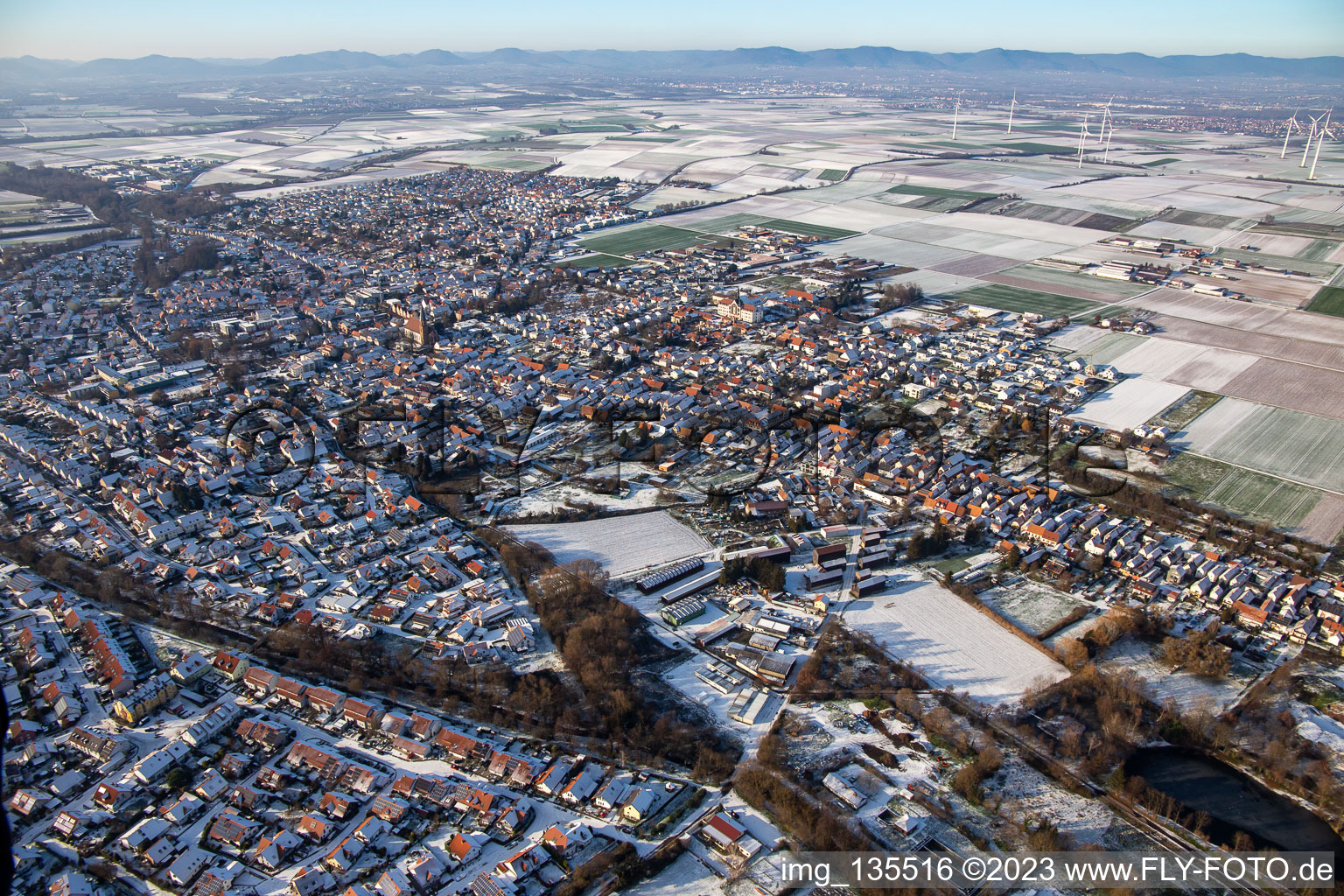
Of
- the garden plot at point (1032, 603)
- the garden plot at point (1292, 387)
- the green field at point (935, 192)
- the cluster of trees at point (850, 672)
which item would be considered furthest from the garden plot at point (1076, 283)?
the cluster of trees at point (850, 672)

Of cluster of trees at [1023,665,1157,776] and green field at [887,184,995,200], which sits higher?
green field at [887,184,995,200]

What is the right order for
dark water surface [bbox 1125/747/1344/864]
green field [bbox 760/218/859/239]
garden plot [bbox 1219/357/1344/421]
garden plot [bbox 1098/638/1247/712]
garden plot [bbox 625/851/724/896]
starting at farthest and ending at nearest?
1. green field [bbox 760/218/859/239]
2. garden plot [bbox 1219/357/1344/421]
3. garden plot [bbox 1098/638/1247/712]
4. dark water surface [bbox 1125/747/1344/864]
5. garden plot [bbox 625/851/724/896]

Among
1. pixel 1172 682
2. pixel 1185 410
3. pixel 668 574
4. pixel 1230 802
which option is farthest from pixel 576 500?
pixel 1185 410

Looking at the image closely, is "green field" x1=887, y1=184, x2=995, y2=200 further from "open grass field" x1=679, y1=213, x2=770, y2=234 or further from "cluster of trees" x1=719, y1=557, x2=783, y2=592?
"cluster of trees" x1=719, y1=557, x2=783, y2=592

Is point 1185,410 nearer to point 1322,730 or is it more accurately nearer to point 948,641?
point 1322,730

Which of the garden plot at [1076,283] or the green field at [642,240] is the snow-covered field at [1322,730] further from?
the green field at [642,240]

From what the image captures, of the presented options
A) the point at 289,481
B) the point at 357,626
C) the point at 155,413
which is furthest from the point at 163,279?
the point at 357,626

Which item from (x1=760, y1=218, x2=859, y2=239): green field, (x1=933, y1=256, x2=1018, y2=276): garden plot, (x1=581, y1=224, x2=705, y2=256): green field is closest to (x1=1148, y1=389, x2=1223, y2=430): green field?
(x1=933, y1=256, x2=1018, y2=276): garden plot
